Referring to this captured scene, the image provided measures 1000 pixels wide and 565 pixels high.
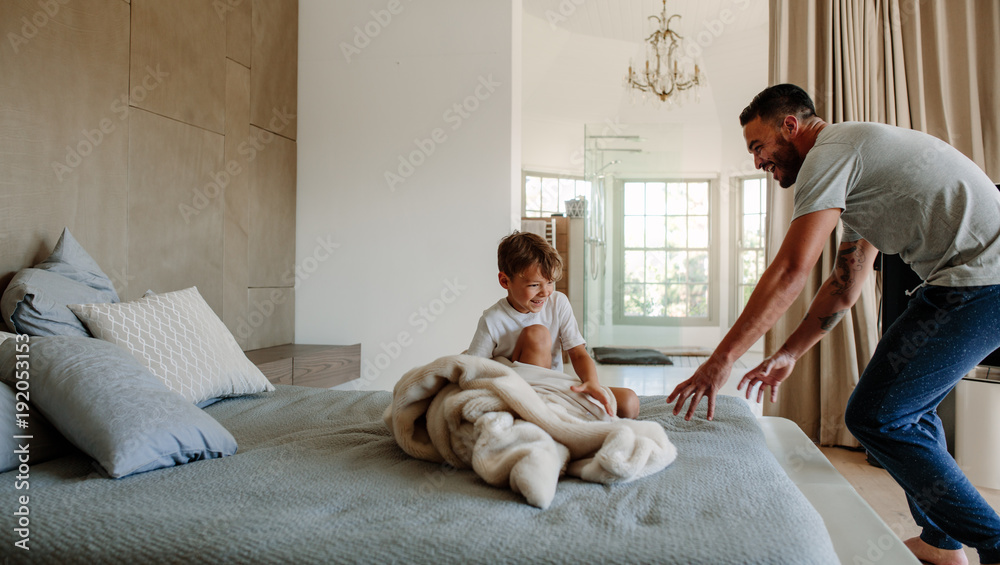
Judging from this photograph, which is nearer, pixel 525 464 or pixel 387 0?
pixel 525 464

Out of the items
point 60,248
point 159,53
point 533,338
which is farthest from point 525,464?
point 159,53

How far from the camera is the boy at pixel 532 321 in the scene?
179cm

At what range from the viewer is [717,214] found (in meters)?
6.28

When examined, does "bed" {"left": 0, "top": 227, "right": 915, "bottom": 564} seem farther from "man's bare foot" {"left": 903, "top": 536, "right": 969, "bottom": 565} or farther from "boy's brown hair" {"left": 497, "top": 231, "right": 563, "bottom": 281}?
"boy's brown hair" {"left": 497, "top": 231, "right": 563, "bottom": 281}

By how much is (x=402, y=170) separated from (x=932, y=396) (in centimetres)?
274

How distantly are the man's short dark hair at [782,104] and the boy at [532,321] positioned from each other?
0.74 m

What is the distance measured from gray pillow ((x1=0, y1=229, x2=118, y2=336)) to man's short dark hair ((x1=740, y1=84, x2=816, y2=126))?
2.04 m

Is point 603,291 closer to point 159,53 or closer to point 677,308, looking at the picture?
point 677,308

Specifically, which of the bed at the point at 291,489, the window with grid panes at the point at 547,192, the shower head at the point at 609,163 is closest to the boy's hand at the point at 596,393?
the bed at the point at 291,489

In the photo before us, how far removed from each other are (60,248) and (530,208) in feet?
17.0

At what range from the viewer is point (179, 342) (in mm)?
1850

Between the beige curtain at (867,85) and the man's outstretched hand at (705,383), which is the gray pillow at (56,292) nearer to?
the man's outstretched hand at (705,383)

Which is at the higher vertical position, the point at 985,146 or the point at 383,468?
the point at 985,146

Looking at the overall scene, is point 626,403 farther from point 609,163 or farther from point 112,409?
point 609,163
